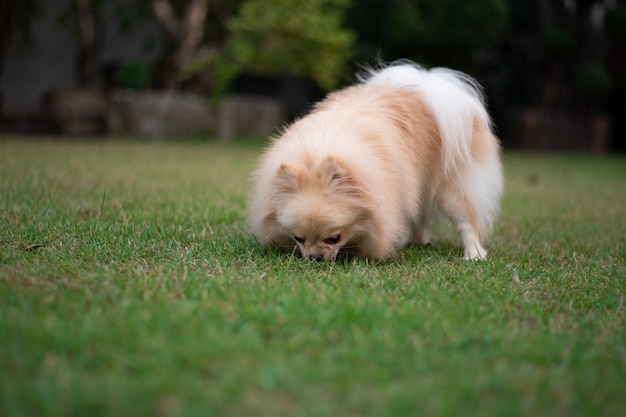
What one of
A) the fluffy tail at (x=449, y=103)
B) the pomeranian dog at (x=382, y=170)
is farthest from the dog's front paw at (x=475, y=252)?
the fluffy tail at (x=449, y=103)

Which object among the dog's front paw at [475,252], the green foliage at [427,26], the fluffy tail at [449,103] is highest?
the green foliage at [427,26]

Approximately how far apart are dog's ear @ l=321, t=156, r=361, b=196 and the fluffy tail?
2.67 feet

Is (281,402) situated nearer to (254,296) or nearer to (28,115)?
(254,296)

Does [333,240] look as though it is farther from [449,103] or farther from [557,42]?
[557,42]

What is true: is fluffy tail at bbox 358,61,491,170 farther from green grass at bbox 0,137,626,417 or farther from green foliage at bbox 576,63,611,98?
green foliage at bbox 576,63,611,98

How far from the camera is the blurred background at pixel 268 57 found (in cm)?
1030

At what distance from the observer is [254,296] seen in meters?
2.53

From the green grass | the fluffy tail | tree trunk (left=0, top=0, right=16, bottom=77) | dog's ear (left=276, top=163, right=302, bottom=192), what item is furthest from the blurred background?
dog's ear (left=276, top=163, right=302, bottom=192)

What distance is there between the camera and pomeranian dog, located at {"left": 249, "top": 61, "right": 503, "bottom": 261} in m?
3.15

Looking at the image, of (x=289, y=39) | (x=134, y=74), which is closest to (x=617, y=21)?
Result: (x=289, y=39)

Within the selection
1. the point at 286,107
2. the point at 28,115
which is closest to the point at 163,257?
the point at 28,115

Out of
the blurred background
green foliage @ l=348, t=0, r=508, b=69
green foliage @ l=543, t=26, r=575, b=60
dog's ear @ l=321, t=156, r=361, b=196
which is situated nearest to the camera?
dog's ear @ l=321, t=156, r=361, b=196

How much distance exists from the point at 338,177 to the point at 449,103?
3.28 ft

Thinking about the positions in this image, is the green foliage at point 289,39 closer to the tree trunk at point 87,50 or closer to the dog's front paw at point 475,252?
the tree trunk at point 87,50
